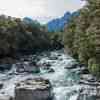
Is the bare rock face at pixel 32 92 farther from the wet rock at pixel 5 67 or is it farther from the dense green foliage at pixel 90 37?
the wet rock at pixel 5 67

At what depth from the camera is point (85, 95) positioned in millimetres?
29609

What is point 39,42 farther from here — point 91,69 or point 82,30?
point 91,69

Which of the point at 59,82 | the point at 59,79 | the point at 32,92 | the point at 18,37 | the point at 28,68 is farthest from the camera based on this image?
the point at 18,37

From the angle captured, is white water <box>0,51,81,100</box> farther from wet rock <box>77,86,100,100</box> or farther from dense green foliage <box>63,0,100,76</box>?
dense green foliage <box>63,0,100,76</box>

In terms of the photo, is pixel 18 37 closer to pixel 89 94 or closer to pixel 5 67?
pixel 5 67

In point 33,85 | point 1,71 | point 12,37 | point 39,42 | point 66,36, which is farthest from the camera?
point 39,42

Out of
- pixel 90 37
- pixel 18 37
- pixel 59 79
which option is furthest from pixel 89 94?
pixel 18 37

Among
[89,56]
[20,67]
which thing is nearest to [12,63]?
[20,67]

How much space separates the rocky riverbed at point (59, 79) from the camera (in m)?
31.3

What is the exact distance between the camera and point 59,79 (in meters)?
41.2

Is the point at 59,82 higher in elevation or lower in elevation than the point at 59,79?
lower

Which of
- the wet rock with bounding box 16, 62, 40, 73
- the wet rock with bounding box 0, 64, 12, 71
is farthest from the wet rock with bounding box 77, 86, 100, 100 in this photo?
the wet rock with bounding box 0, 64, 12, 71

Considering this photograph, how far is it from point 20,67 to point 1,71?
96.7 inches

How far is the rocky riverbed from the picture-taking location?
3126cm
